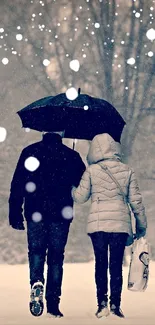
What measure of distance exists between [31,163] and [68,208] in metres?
0.59

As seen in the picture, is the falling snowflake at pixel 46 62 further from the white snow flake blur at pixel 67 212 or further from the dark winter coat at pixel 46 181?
the white snow flake blur at pixel 67 212

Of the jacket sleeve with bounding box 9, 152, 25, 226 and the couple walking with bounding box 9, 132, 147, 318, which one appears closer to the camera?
the couple walking with bounding box 9, 132, 147, 318

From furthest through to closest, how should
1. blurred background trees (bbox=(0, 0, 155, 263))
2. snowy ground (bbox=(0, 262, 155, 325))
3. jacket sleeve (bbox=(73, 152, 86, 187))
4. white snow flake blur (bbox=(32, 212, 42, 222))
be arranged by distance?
blurred background trees (bbox=(0, 0, 155, 263))
jacket sleeve (bbox=(73, 152, 86, 187))
white snow flake blur (bbox=(32, 212, 42, 222))
snowy ground (bbox=(0, 262, 155, 325))

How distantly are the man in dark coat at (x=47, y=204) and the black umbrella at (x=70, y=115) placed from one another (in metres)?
0.36

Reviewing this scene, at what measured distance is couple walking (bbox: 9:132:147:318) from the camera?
6.77m

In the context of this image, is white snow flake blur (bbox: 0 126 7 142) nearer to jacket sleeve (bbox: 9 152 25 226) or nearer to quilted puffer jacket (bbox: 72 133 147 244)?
jacket sleeve (bbox: 9 152 25 226)

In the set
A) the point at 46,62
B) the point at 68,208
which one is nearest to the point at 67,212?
the point at 68,208

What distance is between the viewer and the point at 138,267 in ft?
23.6

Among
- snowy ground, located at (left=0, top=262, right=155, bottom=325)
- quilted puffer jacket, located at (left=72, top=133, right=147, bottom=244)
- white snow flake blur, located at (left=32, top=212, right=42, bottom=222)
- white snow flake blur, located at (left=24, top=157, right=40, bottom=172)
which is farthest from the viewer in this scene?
white snow flake blur, located at (left=24, top=157, right=40, bottom=172)

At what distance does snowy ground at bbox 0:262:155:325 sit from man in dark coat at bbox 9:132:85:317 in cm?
36

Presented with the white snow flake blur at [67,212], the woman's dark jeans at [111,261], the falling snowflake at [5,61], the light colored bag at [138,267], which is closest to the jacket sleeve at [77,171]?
the white snow flake blur at [67,212]

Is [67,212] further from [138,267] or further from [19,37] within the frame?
[19,37]

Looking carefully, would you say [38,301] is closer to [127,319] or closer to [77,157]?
[127,319]

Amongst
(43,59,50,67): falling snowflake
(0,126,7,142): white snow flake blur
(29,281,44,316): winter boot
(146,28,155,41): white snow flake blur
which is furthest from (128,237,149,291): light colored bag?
(146,28,155,41): white snow flake blur
